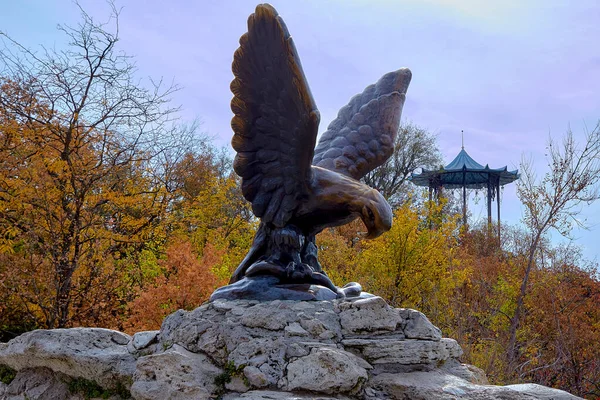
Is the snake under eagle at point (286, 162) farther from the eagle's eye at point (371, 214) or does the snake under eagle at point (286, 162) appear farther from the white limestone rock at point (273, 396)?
the white limestone rock at point (273, 396)

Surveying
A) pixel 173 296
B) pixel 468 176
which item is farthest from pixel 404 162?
pixel 173 296

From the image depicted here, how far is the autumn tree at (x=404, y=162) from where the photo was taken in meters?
20.8

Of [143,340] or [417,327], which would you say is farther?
[143,340]

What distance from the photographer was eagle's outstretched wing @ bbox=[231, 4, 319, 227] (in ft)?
10.8

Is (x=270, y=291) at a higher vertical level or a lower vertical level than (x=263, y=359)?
higher

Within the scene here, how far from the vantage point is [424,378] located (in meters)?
3.12

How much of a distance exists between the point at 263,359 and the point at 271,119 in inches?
58.3

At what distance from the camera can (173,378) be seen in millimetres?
2953

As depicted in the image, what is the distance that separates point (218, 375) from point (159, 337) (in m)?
0.68

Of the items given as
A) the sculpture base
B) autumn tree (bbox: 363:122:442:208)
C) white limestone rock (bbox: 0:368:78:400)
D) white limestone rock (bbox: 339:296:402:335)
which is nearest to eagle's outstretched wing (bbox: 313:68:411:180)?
the sculpture base

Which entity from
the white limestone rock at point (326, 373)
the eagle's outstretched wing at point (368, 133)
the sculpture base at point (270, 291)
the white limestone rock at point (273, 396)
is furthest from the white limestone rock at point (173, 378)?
the eagle's outstretched wing at point (368, 133)

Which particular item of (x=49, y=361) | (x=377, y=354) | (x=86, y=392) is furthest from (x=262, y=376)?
(x=49, y=361)

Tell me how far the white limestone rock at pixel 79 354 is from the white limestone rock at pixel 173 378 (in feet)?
1.54

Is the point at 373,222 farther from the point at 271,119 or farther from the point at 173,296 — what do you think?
the point at 173,296
